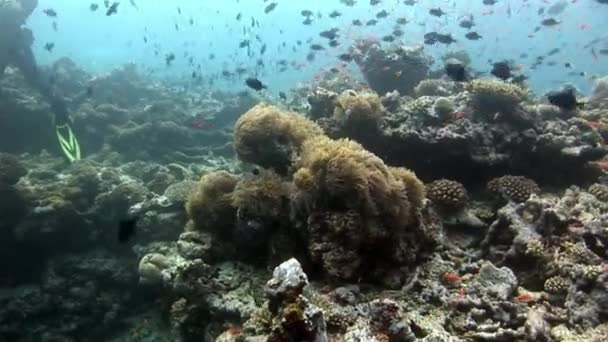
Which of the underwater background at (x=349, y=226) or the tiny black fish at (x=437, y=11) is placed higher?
the tiny black fish at (x=437, y=11)

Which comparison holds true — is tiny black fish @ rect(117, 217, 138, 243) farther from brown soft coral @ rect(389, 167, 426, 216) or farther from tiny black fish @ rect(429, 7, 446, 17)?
tiny black fish @ rect(429, 7, 446, 17)

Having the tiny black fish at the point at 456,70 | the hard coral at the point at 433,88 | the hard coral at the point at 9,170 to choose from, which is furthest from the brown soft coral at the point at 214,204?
the hard coral at the point at 433,88

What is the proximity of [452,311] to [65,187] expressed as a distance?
32.2 feet

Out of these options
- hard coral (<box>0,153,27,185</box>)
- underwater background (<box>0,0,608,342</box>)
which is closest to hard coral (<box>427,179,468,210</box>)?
underwater background (<box>0,0,608,342</box>)

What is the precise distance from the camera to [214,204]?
7352 millimetres

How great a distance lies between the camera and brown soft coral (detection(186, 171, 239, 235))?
7293mm

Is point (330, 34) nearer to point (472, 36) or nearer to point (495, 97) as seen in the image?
point (472, 36)

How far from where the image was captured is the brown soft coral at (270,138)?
24.2 ft

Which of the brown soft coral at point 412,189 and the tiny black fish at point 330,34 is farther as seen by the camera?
the tiny black fish at point 330,34

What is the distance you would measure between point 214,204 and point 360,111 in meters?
3.37

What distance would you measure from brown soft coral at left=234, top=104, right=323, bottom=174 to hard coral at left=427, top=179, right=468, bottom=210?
212 cm

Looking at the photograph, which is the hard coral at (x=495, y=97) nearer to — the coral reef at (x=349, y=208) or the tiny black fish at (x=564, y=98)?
the tiny black fish at (x=564, y=98)

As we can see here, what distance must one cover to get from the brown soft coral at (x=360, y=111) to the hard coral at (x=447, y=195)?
2088 millimetres

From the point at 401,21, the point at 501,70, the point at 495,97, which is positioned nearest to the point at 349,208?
the point at 495,97
